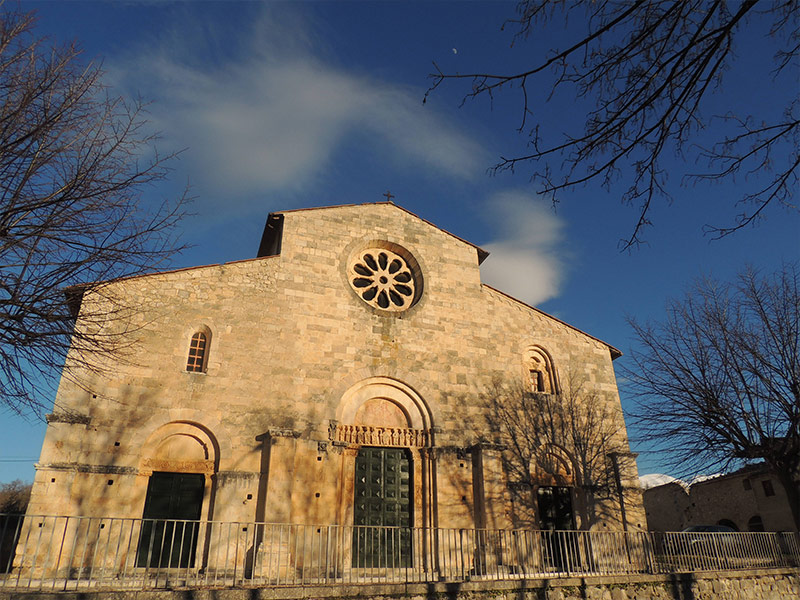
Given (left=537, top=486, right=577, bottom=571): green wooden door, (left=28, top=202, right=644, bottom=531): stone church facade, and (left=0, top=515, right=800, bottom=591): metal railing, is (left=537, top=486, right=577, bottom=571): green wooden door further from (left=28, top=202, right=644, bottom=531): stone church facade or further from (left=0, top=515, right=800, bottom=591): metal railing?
(left=0, top=515, right=800, bottom=591): metal railing

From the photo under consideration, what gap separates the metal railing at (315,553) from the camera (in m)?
10.4

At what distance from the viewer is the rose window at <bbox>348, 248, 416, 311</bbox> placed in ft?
54.0

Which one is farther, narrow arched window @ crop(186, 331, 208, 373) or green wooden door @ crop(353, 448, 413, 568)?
narrow arched window @ crop(186, 331, 208, 373)

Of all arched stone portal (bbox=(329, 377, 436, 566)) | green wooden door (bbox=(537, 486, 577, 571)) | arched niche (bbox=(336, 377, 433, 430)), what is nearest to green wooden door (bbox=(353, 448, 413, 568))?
arched stone portal (bbox=(329, 377, 436, 566))

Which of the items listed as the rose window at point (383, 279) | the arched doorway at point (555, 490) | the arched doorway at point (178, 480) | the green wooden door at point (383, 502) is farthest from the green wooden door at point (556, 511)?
the arched doorway at point (178, 480)

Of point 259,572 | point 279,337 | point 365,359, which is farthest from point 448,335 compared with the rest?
point 259,572

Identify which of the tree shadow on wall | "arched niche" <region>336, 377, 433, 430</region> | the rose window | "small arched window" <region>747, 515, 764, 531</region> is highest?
the rose window

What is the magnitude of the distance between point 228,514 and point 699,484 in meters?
29.0

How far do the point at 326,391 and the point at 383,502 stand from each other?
10.9 ft

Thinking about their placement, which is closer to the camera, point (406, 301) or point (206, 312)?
point (206, 312)

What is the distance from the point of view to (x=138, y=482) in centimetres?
1191

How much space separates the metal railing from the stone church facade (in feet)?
1.40

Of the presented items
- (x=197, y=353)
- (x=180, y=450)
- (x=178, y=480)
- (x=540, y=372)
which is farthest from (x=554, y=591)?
(x=197, y=353)

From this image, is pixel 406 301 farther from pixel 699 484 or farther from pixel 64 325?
pixel 699 484
